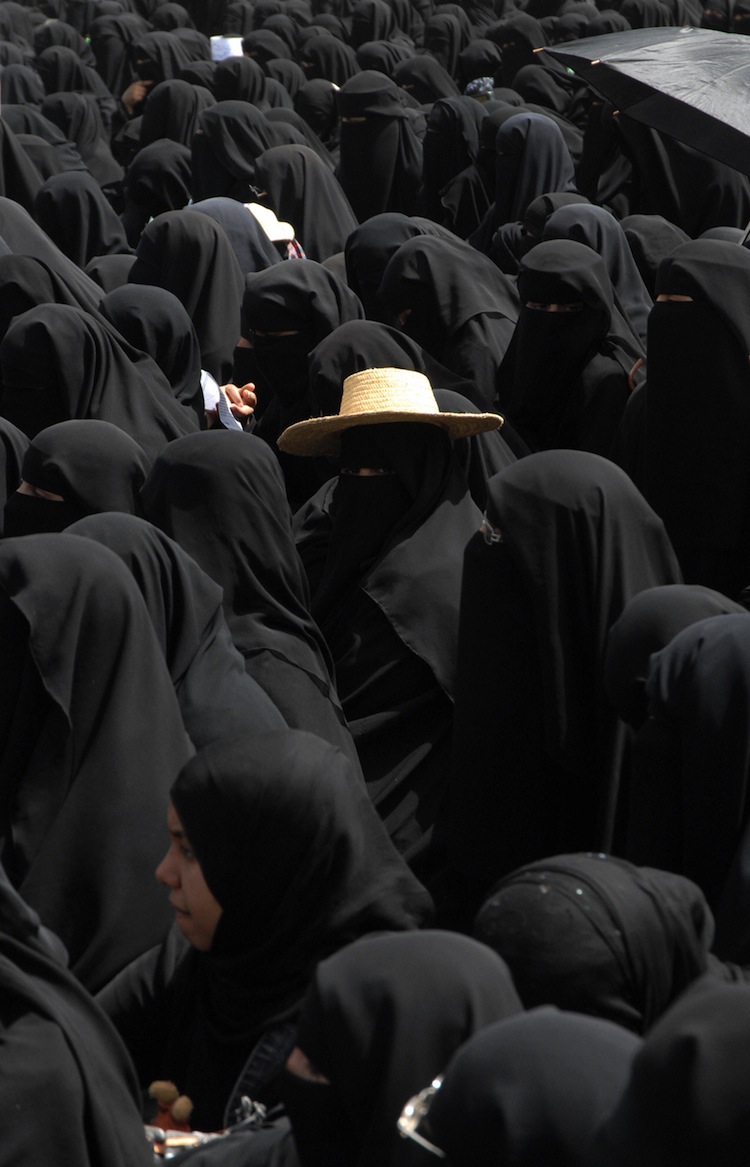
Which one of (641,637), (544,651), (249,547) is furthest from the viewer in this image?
(249,547)

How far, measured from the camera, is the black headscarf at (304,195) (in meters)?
7.51

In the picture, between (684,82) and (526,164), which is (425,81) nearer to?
(526,164)

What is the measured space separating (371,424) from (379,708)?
63cm

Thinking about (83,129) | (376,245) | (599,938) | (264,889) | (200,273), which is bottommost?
(83,129)

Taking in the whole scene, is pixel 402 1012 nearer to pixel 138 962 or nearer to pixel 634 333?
pixel 138 962

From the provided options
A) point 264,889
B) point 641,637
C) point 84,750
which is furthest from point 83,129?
point 264,889

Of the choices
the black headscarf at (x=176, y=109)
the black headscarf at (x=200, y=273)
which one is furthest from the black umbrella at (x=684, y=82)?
the black headscarf at (x=176, y=109)

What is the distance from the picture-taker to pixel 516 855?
3025 mm

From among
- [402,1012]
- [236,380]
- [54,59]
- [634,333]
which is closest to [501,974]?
[402,1012]

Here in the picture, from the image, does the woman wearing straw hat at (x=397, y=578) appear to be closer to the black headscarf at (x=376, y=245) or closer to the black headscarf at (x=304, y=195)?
the black headscarf at (x=376, y=245)

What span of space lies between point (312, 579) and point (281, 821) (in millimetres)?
1849

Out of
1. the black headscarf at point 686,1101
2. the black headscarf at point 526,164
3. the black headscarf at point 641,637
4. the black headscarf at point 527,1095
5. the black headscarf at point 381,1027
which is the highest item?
the black headscarf at point 686,1101

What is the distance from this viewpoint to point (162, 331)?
5.20m

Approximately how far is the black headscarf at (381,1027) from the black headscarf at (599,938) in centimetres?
17
